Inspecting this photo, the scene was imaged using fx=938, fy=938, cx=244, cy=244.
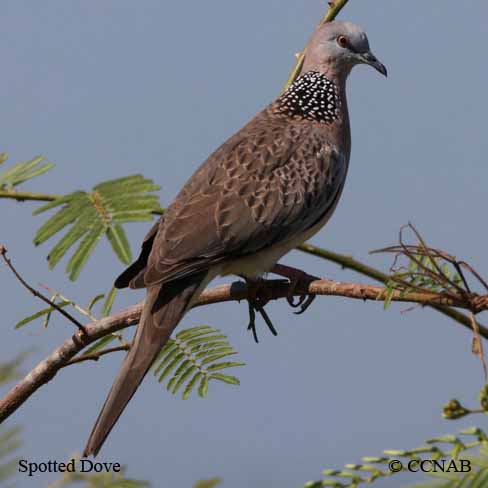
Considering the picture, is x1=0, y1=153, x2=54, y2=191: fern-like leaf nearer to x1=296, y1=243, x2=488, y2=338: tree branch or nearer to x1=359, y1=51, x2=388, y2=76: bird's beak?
x1=296, y1=243, x2=488, y2=338: tree branch

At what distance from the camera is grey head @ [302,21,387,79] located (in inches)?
253

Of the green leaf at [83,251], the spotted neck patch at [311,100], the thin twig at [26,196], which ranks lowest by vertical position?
the green leaf at [83,251]

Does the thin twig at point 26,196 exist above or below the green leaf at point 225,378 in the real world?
above

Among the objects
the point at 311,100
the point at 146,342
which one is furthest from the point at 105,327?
the point at 311,100

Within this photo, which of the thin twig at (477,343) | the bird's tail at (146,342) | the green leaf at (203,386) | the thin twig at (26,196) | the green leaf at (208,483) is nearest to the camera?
the green leaf at (208,483)

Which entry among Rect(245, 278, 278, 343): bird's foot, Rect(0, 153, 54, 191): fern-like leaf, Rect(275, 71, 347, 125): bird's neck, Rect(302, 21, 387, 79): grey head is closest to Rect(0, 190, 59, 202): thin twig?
Rect(0, 153, 54, 191): fern-like leaf

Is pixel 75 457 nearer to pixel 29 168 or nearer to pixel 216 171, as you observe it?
pixel 29 168

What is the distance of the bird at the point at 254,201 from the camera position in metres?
4.55

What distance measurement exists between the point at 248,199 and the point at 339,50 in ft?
5.67

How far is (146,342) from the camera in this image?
13.2ft

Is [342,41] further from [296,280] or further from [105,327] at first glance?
[105,327]

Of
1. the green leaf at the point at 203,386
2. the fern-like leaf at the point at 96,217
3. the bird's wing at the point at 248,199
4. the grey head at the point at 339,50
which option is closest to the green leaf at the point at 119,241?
the fern-like leaf at the point at 96,217

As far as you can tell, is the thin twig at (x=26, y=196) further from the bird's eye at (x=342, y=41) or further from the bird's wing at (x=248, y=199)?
the bird's eye at (x=342, y=41)

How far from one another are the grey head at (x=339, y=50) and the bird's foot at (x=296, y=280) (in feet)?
5.84
